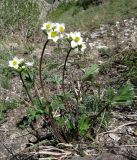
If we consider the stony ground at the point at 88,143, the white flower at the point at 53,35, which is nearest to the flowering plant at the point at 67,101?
the white flower at the point at 53,35

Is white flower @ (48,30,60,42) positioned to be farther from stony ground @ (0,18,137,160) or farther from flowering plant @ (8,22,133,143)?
stony ground @ (0,18,137,160)

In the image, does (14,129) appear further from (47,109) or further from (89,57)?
(89,57)

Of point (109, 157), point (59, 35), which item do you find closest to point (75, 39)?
point (59, 35)

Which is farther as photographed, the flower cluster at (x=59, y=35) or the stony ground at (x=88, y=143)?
the stony ground at (x=88, y=143)

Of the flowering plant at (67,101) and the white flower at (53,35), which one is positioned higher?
the white flower at (53,35)

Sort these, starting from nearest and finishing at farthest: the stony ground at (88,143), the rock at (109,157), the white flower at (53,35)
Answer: the white flower at (53,35) < the rock at (109,157) < the stony ground at (88,143)

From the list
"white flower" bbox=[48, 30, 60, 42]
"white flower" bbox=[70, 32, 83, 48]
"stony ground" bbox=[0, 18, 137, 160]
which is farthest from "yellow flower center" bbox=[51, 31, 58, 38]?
"stony ground" bbox=[0, 18, 137, 160]

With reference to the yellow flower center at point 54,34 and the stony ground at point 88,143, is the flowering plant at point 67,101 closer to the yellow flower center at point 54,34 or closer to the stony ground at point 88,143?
the yellow flower center at point 54,34

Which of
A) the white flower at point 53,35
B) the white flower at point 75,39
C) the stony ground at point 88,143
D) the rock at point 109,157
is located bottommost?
the rock at point 109,157

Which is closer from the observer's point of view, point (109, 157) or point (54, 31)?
point (54, 31)

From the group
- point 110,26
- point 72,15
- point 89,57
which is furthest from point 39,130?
point 72,15

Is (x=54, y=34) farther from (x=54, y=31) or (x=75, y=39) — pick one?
(x=75, y=39)
